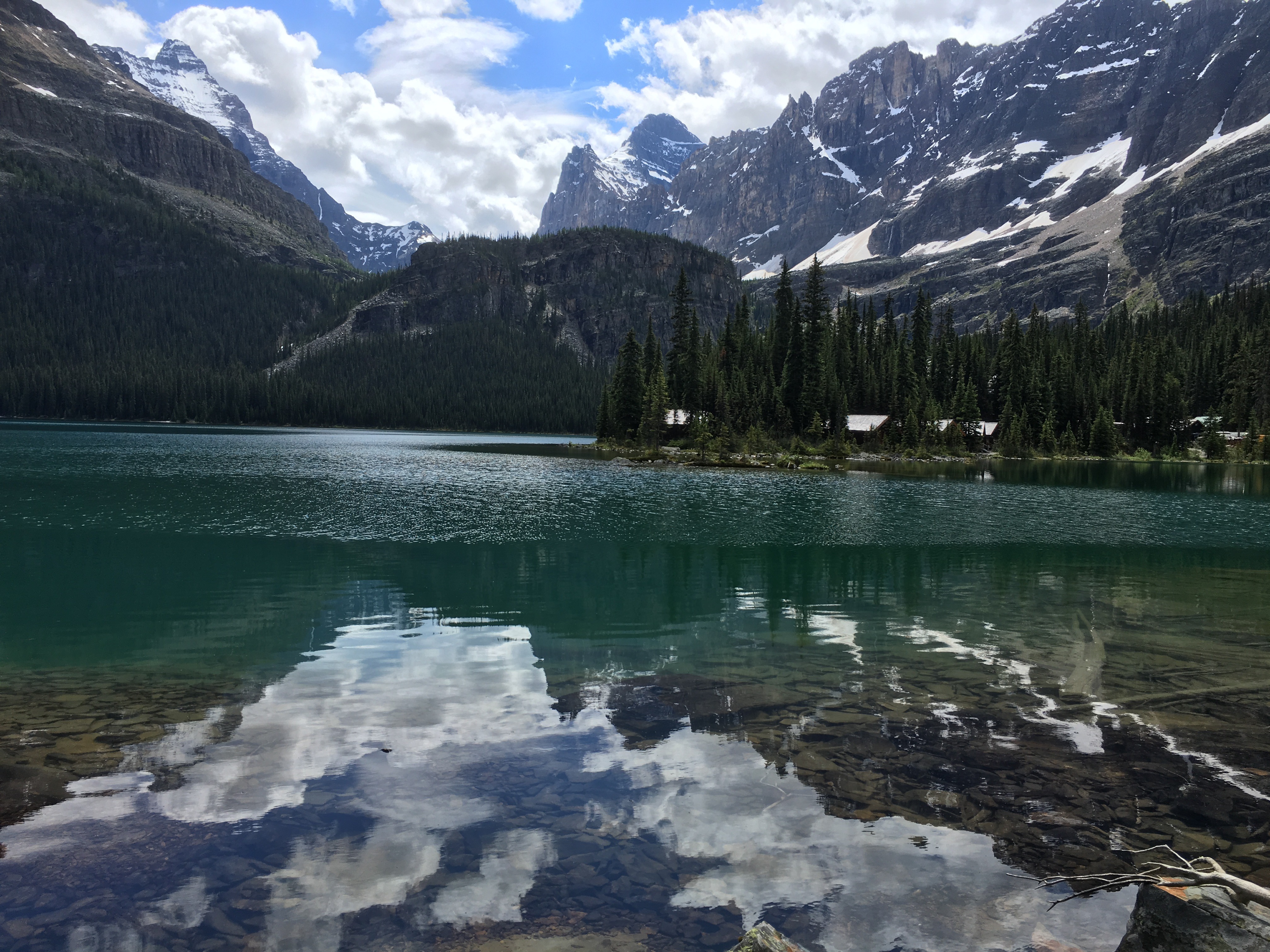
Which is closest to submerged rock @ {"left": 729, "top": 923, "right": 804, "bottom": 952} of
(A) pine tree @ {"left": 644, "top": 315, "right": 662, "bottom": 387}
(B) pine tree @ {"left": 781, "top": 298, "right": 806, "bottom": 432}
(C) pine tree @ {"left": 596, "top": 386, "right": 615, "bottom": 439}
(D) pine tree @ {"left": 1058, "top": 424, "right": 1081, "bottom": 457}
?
(B) pine tree @ {"left": 781, "top": 298, "right": 806, "bottom": 432}

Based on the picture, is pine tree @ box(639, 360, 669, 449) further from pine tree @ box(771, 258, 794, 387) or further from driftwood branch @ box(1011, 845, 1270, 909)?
driftwood branch @ box(1011, 845, 1270, 909)

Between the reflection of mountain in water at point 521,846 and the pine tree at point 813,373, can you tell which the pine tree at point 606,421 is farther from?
the reflection of mountain in water at point 521,846

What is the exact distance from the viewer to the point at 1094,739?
1305cm

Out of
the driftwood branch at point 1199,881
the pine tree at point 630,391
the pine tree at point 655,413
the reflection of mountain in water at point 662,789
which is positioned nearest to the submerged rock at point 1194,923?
the driftwood branch at point 1199,881

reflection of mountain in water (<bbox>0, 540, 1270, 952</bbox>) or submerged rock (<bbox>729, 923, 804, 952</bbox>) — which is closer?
submerged rock (<bbox>729, 923, 804, 952</bbox>)

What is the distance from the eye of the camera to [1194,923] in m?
5.94

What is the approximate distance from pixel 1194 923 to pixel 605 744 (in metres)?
8.52

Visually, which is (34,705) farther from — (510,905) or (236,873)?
(510,905)

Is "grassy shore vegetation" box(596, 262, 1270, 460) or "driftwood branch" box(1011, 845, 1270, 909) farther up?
"grassy shore vegetation" box(596, 262, 1270, 460)

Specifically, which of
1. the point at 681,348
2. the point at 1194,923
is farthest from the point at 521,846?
the point at 681,348

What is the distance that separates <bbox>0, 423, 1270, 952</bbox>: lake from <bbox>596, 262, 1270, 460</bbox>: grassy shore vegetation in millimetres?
77301

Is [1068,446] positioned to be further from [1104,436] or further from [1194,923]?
[1194,923]

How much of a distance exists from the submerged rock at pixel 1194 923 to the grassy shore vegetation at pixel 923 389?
9544cm

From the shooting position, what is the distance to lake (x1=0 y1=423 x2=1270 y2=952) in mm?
8266
